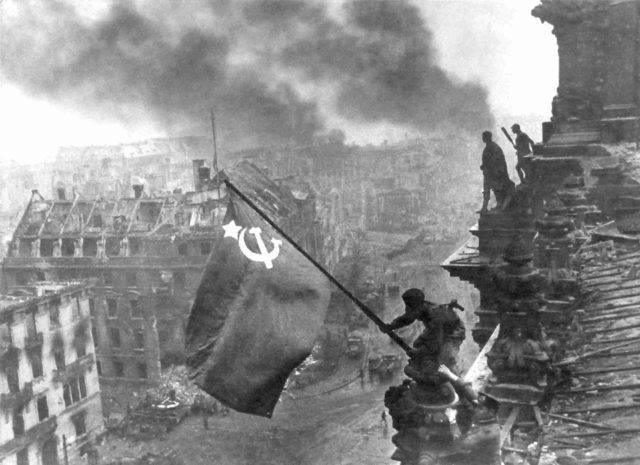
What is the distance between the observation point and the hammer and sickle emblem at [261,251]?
7324 millimetres

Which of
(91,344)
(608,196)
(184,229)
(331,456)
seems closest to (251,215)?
(608,196)

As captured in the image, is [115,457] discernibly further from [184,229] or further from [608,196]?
[608,196]

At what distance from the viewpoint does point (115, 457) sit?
31000 mm

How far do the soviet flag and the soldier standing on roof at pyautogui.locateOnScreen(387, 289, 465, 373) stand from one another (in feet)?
4.24

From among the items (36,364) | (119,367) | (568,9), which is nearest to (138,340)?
(119,367)

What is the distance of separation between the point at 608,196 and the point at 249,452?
19.3 meters

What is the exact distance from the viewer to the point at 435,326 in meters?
5.98

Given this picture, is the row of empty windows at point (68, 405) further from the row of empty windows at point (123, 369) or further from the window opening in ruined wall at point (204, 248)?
the window opening in ruined wall at point (204, 248)

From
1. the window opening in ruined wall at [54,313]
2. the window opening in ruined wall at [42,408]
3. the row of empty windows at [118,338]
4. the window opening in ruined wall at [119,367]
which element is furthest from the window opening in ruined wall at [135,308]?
the window opening in ruined wall at [42,408]

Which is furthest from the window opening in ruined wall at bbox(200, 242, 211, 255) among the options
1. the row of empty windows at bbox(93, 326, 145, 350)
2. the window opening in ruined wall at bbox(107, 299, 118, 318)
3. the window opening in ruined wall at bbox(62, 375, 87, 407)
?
the window opening in ruined wall at bbox(62, 375, 87, 407)

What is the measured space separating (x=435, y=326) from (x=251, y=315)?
208 centimetres

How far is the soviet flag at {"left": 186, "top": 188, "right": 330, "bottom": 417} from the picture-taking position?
22.7ft

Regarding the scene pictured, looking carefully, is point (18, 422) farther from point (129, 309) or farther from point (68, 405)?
point (129, 309)

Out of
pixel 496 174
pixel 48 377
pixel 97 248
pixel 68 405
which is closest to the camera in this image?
pixel 496 174
